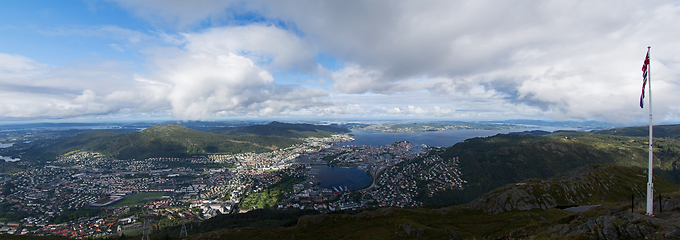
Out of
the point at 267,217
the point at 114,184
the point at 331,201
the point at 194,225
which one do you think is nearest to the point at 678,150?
the point at 331,201

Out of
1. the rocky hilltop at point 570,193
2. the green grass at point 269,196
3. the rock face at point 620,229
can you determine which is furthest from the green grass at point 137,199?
the rock face at point 620,229

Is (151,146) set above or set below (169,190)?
above

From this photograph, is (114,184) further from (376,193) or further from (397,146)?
(397,146)

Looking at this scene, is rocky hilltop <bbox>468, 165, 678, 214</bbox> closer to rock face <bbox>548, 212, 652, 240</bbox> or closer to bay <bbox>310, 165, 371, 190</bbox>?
rock face <bbox>548, 212, 652, 240</bbox>

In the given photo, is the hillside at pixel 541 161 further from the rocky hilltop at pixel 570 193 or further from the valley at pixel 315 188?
the rocky hilltop at pixel 570 193

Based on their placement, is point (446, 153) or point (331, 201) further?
point (446, 153)

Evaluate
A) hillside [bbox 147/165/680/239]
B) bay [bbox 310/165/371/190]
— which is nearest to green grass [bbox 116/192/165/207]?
hillside [bbox 147/165/680/239]

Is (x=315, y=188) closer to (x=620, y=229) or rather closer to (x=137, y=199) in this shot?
(x=137, y=199)

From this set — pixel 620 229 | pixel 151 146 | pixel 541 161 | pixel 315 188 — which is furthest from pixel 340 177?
pixel 151 146

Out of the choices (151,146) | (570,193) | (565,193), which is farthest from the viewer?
(151,146)
